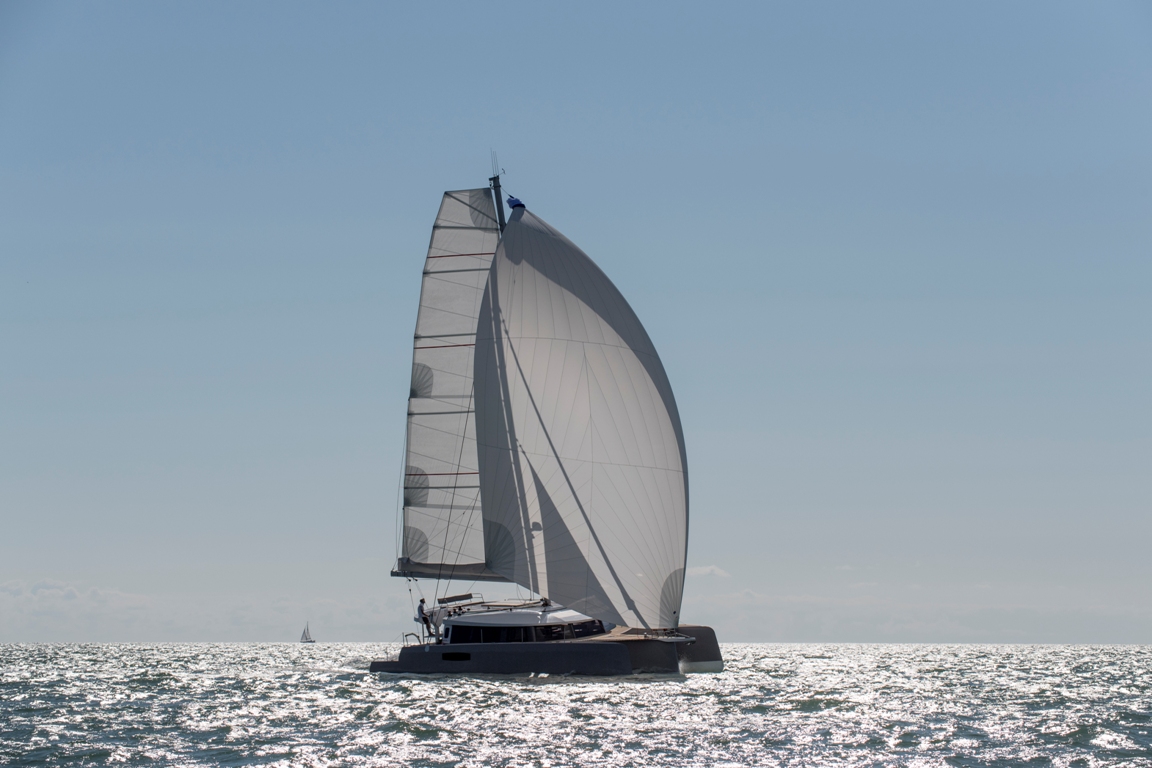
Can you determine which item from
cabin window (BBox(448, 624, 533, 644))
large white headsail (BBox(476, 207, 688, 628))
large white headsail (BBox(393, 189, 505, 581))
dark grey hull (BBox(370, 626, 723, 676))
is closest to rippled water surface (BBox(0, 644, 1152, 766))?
dark grey hull (BBox(370, 626, 723, 676))

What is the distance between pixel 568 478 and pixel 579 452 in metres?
0.70

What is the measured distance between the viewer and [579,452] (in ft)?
93.7

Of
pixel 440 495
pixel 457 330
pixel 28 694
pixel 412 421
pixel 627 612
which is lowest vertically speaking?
pixel 28 694

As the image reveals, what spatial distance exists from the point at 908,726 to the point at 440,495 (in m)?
16.0

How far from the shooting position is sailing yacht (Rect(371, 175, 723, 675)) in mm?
28188

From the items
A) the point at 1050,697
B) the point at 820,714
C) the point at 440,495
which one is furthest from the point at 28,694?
the point at 1050,697

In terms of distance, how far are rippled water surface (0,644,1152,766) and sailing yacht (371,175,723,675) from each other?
3.23 feet

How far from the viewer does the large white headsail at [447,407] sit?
111 feet

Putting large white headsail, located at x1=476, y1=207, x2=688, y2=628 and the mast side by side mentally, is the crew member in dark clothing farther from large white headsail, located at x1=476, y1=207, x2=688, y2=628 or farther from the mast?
the mast

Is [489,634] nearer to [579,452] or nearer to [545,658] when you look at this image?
[545,658]

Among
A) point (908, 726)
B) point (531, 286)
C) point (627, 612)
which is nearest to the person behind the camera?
point (908, 726)

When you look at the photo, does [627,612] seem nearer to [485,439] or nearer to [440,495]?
[485,439]

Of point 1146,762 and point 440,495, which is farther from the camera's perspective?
point 440,495

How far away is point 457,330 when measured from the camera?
34.7 m
